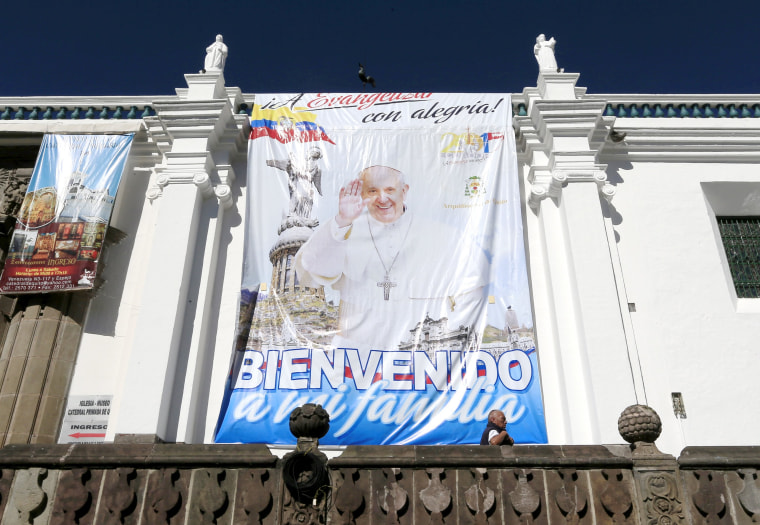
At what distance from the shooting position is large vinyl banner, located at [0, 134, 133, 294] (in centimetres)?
875

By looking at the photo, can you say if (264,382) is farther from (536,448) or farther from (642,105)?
(642,105)

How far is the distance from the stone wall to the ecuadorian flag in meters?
5.57

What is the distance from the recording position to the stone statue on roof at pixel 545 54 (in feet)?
34.4

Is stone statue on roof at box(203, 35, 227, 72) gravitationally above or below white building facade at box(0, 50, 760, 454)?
above

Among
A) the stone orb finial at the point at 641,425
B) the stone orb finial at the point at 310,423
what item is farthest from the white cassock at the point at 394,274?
the stone orb finial at the point at 641,425

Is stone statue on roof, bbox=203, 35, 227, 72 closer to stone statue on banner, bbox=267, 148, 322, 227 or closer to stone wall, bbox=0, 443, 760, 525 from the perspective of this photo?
stone statue on banner, bbox=267, 148, 322, 227

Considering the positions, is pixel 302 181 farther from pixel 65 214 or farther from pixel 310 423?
pixel 310 423

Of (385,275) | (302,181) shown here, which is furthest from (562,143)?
(302,181)

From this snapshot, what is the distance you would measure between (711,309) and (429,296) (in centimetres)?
376

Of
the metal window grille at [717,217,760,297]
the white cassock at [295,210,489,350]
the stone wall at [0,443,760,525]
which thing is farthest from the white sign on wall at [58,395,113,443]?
the metal window grille at [717,217,760,297]

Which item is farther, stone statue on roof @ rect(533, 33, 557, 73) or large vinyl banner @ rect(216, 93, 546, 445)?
stone statue on roof @ rect(533, 33, 557, 73)

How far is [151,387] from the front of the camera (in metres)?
7.65

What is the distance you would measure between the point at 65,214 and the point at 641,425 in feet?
25.5

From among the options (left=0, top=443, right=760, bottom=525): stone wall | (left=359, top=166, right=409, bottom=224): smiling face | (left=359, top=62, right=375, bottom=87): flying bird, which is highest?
(left=359, top=62, right=375, bottom=87): flying bird
